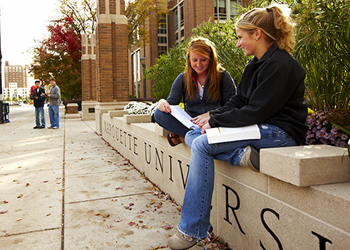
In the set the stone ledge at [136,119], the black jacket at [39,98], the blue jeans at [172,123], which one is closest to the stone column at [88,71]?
the black jacket at [39,98]

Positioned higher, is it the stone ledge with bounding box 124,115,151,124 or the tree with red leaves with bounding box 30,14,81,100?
the tree with red leaves with bounding box 30,14,81,100

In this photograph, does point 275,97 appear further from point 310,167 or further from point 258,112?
point 310,167

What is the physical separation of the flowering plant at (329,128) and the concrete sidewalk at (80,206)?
1541 mm

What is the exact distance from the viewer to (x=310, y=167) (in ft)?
5.99

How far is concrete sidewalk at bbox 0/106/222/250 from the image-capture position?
303 centimetres

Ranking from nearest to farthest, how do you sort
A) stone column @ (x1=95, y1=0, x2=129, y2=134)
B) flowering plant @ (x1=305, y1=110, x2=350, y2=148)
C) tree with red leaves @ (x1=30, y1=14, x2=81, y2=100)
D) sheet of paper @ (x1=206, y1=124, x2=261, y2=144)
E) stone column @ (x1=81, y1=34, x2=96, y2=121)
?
sheet of paper @ (x1=206, y1=124, x2=261, y2=144) < flowering plant @ (x1=305, y1=110, x2=350, y2=148) < stone column @ (x1=95, y1=0, x2=129, y2=134) < stone column @ (x1=81, y1=34, x2=96, y2=121) < tree with red leaves @ (x1=30, y1=14, x2=81, y2=100)

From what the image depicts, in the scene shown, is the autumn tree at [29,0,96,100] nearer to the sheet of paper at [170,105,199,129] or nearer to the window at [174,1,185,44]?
the window at [174,1,185,44]

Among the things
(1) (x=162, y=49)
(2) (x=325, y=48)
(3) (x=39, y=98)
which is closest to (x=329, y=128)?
(2) (x=325, y=48)

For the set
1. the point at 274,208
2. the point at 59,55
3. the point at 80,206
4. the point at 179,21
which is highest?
the point at 179,21

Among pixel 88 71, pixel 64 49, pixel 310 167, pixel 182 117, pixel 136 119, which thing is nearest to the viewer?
pixel 310 167

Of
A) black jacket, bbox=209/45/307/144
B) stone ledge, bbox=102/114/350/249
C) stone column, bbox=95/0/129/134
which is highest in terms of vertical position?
stone column, bbox=95/0/129/134

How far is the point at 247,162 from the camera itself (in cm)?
231

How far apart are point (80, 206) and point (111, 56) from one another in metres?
8.07

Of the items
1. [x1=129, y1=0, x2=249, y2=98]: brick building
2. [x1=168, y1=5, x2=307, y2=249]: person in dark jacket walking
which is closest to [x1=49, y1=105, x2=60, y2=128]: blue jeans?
[x1=168, y1=5, x2=307, y2=249]: person in dark jacket walking
